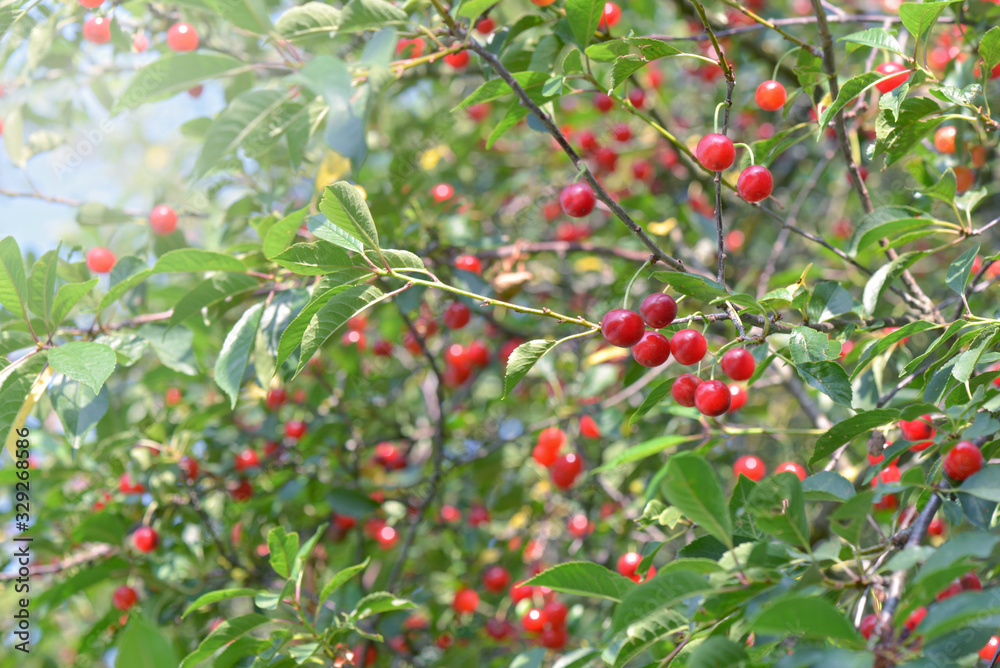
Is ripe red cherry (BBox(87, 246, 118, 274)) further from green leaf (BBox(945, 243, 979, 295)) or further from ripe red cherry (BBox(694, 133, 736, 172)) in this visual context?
green leaf (BBox(945, 243, 979, 295))

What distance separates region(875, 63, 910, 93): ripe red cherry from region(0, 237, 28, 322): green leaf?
1669 mm

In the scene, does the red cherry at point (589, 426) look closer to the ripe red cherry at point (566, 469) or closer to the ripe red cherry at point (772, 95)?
the ripe red cherry at point (566, 469)

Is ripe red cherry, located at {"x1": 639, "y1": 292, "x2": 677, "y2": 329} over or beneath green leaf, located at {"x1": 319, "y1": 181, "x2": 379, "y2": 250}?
beneath

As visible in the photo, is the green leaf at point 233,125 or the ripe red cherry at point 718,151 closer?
the green leaf at point 233,125

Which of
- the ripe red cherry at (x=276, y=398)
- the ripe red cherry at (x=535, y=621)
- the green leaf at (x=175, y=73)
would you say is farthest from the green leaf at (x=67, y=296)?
the ripe red cherry at (x=535, y=621)

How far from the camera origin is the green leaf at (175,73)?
100 cm

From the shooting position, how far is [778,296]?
0.96 m

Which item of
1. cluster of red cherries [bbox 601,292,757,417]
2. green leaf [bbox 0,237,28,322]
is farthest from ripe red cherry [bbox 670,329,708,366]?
green leaf [bbox 0,237,28,322]

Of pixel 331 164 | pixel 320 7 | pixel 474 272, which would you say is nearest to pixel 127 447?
pixel 331 164

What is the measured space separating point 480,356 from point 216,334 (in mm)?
1059

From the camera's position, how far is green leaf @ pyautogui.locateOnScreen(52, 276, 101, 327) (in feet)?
4.15

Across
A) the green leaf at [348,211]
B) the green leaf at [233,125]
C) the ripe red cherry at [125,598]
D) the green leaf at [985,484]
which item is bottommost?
the ripe red cherry at [125,598]

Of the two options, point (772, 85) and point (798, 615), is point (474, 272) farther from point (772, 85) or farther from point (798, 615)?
point (798, 615)

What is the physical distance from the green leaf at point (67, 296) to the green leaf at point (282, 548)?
60 centimetres
